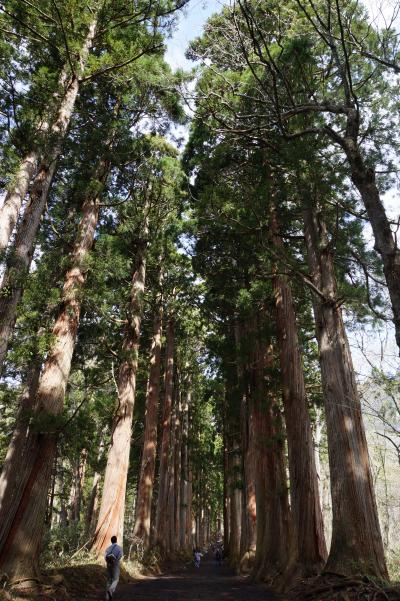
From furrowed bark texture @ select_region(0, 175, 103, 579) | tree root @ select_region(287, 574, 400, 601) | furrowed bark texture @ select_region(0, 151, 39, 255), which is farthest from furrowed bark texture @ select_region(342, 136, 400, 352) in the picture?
furrowed bark texture @ select_region(0, 175, 103, 579)

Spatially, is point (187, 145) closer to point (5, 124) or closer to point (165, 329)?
point (5, 124)

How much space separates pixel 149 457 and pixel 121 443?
3.85 metres

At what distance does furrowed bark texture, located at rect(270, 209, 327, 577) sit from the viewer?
751 cm

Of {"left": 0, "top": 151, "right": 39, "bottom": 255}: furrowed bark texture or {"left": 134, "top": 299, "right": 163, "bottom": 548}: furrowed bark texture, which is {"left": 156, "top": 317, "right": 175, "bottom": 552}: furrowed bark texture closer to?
{"left": 134, "top": 299, "right": 163, "bottom": 548}: furrowed bark texture

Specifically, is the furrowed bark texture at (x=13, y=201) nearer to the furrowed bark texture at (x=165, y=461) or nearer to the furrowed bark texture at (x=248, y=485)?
the furrowed bark texture at (x=248, y=485)

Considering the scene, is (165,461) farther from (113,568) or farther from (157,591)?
(113,568)

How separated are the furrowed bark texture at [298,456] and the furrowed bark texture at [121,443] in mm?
4152

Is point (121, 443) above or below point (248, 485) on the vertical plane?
above

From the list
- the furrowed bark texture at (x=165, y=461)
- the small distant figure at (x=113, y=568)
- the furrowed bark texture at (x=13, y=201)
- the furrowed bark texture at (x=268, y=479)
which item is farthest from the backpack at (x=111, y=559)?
the furrowed bark texture at (x=165, y=461)

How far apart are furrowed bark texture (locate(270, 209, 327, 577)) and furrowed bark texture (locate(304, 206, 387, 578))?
4.23 feet

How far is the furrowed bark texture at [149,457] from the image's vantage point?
13.5 meters

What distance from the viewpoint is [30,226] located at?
6.82 m

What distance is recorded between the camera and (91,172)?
10.4m

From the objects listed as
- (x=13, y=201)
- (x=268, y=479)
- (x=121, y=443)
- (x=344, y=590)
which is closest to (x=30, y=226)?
(x=13, y=201)
